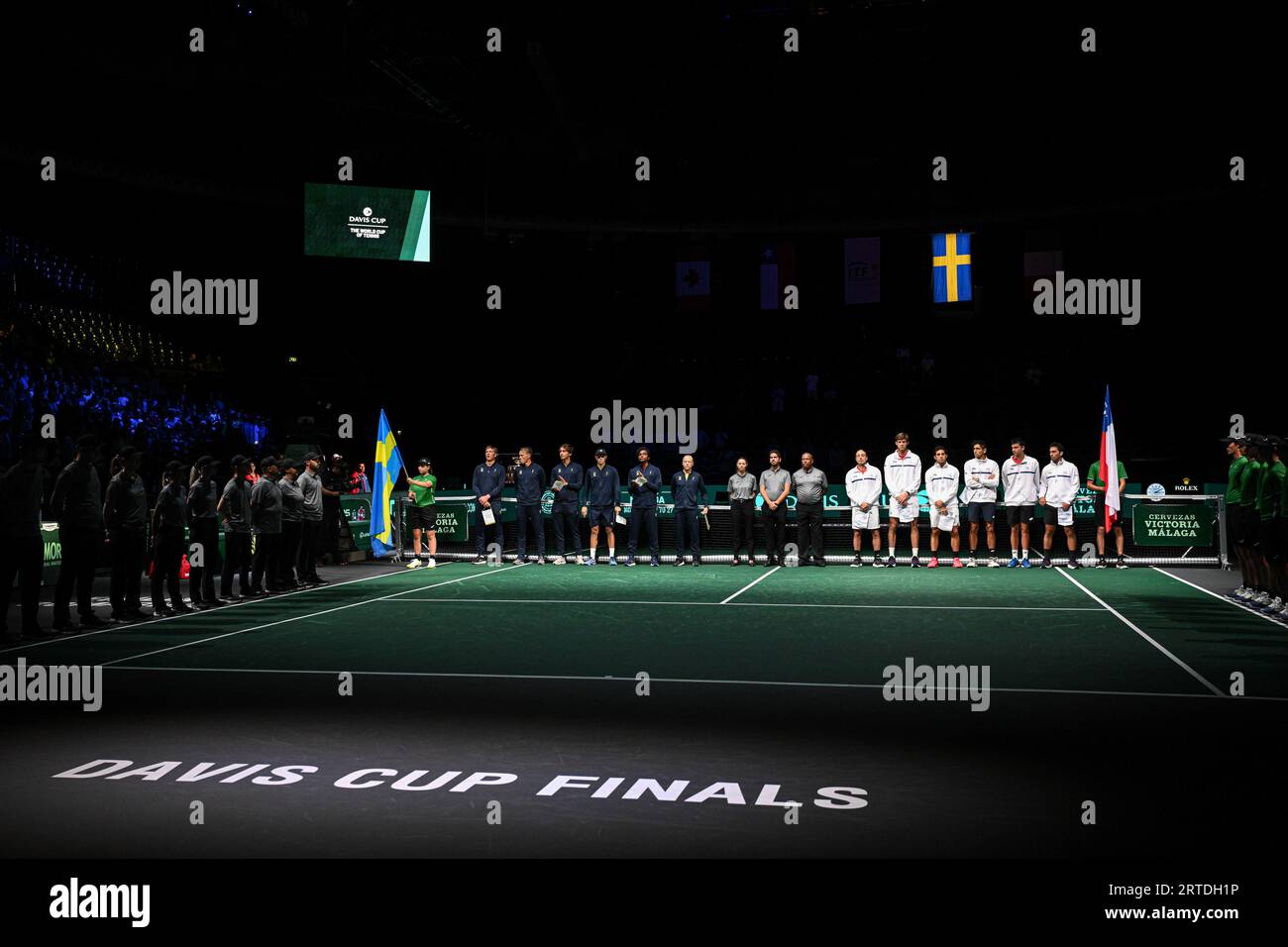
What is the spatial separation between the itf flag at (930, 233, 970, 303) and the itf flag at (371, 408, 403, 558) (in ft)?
48.8

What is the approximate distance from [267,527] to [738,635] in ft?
24.9

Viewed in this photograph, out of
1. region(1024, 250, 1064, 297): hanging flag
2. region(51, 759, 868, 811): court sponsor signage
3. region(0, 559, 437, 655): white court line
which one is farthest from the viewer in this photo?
region(1024, 250, 1064, 297): hanging flag

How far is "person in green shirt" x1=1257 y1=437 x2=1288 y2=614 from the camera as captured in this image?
1345 centimetres

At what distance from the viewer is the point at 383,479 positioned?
21406 millimetres

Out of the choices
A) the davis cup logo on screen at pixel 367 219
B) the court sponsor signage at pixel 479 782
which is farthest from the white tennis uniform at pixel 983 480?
the davis cup logo on screen at pixel 367 219

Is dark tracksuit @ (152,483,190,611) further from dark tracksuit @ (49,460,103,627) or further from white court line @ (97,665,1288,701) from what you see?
white court line @ (97,665,1288,701)

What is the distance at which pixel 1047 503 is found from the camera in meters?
20.6

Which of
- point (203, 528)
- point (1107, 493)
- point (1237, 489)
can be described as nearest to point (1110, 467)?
point (1107, 493)

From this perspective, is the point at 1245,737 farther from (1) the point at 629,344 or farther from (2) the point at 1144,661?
(1) the point at 629,344

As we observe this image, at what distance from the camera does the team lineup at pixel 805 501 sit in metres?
20.7

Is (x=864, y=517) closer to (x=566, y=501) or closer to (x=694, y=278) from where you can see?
(x=566, y=501)

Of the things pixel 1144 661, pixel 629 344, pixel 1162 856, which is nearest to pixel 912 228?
pixel 629 344

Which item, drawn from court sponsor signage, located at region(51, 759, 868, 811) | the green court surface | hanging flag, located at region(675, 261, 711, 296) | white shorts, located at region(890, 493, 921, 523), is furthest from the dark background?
court sponsor signage, located at region(51, 759, 868, 811)

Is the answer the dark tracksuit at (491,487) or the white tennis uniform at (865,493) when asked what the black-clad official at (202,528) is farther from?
the white tennis uniform at (865,493)
